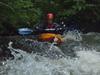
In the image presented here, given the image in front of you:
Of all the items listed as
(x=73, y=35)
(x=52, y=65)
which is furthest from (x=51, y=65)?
(x=73, y=35)

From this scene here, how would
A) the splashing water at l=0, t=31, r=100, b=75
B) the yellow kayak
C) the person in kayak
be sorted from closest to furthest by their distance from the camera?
1. the splashing water at l=0, t=31, r=100, b=75
2. the yellow kayak
3. the person in kayak

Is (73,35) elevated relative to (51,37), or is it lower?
lower

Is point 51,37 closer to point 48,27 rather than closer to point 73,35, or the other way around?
point 48,27

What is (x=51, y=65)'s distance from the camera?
6.60 metres

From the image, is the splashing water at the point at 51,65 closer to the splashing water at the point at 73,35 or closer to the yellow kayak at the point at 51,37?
the yellow kayak at the point at 51,37

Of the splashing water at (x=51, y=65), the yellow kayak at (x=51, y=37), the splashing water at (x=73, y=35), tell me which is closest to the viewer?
the splashing water at (x=51, y=65)

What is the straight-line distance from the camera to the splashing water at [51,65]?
21.0ft

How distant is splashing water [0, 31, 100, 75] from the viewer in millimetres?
6391

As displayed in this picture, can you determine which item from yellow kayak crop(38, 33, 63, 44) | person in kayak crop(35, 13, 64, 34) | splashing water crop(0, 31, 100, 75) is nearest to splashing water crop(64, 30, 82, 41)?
person in kayak crop(35, 13, 64, 34)

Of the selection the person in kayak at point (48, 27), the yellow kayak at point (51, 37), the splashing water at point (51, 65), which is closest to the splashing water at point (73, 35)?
the person in kayak at point (48, 27)

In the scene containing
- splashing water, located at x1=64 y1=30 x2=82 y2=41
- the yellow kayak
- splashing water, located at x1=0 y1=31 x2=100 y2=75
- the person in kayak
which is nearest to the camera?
splashing water, located at x1=0 y1=31 x2=100 y2=75

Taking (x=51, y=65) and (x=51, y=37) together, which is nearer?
(x=51, y=65)

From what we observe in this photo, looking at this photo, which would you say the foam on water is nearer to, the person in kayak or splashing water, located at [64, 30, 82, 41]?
the person in kayak

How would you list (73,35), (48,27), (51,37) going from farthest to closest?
(73,35) → (48,27) → (51,37)
